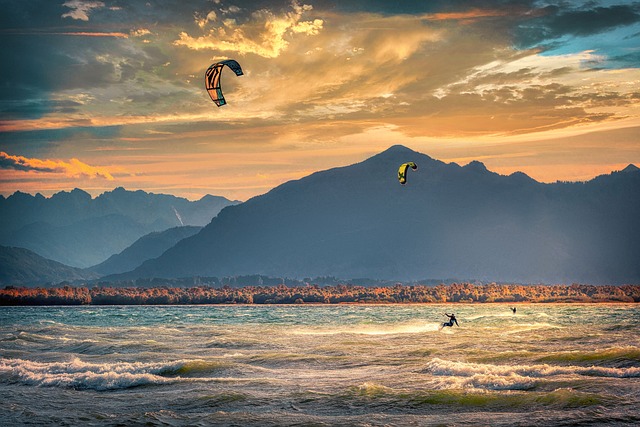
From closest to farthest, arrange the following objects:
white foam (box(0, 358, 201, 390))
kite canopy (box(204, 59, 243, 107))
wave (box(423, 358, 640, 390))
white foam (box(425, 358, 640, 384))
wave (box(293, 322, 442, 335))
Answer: wave (box(423, 358, 640, 390)) → white foam (box(425, 358, 640, 384)) → white foam (box(0, 358, 201, 390)) → kite canopy (box(204, 59, 243, 107)) → wave (box(293, 322, 442, 335))

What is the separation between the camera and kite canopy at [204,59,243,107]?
45.2 m

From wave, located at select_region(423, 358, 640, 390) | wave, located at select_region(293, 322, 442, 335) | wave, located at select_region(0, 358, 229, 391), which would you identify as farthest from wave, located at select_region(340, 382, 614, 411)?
wave, located at select_region(293, 322, 442, 335)

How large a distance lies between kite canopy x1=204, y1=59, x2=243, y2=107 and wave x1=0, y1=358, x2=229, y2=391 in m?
16.3

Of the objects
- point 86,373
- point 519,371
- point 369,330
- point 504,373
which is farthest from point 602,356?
point 369,330

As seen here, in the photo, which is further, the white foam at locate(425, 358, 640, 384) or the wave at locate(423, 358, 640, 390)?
the white foam at locate(425, 358, 640, 384)

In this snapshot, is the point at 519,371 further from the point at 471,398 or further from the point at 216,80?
the point at 216,80

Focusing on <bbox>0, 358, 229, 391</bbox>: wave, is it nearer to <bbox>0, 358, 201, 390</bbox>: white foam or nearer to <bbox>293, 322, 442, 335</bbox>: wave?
<bbox>0, 358, 201, 390</bbox>: white foam

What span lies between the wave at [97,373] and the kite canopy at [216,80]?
53.6 feet

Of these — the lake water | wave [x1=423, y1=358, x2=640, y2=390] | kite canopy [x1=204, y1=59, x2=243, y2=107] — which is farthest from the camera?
kite canopy [x1=204, y1=59, x2=243, y2=107]

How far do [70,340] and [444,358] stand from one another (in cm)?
3292

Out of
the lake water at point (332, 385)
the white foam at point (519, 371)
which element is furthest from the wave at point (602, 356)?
the white foam at point (519, 371)

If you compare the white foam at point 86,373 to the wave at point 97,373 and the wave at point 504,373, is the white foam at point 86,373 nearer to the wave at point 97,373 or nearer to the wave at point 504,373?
the wave at point 97,373

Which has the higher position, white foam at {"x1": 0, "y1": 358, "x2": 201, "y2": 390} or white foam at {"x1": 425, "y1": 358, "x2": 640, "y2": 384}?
white foam at {"x1": 425, "y1": 358, "x2": 640, "y2": 384}

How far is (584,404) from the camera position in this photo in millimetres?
26531
